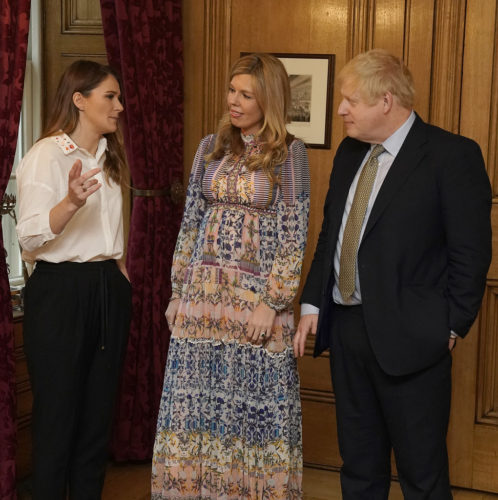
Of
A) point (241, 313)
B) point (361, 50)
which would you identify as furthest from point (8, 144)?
point (361, 50)

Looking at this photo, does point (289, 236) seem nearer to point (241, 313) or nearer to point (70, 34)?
point (241, 313)

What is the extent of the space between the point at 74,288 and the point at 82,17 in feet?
5.82

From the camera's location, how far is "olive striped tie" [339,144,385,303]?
8.77 feet

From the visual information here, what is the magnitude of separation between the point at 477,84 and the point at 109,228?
1.81m

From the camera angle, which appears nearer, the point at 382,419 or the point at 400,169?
the point at 400,169

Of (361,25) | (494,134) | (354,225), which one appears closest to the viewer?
(354,225)

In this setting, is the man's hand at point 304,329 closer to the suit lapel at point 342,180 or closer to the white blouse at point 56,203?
the suit lapel at point 342,180

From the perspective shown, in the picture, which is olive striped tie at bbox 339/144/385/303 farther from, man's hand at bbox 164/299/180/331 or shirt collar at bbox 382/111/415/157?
man's hand at bbox 164/299/180/331

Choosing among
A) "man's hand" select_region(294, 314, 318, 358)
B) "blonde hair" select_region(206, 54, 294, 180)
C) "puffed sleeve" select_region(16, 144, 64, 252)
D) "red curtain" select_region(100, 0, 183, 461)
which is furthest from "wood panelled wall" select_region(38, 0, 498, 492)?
"puffed sleeve" select_region(16, 144, 64, 252)

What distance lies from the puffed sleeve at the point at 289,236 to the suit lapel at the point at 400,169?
0.45 metres

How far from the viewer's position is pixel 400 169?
2600 mm

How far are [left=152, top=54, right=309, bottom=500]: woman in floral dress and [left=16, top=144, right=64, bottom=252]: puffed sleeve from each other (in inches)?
24.5

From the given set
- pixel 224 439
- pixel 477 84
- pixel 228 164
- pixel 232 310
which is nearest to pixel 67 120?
pixel 228 164

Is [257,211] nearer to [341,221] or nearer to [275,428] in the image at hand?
[341,221]
